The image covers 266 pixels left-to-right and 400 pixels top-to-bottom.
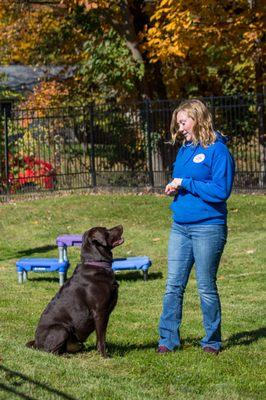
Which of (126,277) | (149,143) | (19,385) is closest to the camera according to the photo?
(19,385)

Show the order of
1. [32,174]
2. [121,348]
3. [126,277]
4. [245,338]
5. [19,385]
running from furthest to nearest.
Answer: [32,174]
[126,277]
[245,338]
[121,348]
[19,385]

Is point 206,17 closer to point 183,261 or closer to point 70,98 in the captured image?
point 70,98

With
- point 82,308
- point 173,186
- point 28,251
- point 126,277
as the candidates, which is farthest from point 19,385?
point 28,251

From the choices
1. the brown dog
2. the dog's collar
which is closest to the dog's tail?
the brown dog

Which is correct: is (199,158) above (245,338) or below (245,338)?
above

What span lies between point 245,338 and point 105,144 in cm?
1400

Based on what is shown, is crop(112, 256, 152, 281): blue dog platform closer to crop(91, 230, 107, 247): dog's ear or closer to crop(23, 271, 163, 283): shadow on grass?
crop(23, 271, 163, 283): shadow on grass

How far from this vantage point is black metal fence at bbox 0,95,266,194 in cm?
2064

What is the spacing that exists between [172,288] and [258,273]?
534 cm

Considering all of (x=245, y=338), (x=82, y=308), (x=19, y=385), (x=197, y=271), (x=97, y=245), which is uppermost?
(x=97, y=245)

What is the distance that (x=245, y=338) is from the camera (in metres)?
8.15

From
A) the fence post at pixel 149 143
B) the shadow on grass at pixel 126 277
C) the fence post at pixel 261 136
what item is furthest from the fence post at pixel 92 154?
the shadow on grass at pixel 126 277

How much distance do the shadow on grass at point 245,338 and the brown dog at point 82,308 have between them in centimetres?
128

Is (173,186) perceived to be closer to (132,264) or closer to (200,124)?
(200,124)
